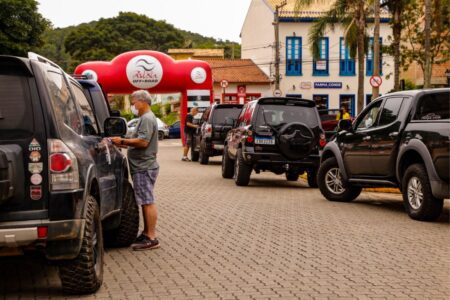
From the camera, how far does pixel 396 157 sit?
42.0ft

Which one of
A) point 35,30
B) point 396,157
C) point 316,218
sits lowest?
point 316,218

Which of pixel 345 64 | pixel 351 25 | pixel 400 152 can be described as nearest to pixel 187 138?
pixel 351 25

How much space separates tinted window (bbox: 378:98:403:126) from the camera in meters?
12.9

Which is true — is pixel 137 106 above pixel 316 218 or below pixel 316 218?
above

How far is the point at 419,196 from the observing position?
472 inches

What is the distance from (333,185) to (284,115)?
2836 mm

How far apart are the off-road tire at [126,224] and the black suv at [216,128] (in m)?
15.9

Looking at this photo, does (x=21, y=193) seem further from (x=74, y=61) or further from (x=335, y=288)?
(x=74, y=61)

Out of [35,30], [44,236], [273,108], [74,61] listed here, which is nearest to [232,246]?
[44,236]

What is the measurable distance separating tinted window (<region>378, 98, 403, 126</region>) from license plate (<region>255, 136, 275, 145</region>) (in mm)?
4133

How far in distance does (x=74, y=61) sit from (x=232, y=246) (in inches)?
3303

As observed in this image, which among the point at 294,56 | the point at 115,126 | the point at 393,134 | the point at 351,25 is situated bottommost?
the point at 393,134

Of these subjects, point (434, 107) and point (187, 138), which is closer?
point (434, 107)

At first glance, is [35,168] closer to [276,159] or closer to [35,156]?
[35,156]
